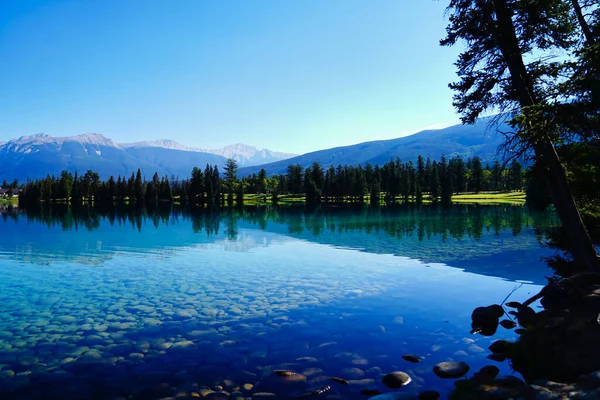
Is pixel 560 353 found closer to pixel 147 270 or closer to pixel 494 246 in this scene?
pixel 147 270

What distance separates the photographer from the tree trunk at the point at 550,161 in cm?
1405

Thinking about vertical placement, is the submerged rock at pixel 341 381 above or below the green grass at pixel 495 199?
below

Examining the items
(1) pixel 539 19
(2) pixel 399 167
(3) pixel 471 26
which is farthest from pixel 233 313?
(2) pixel 399 167

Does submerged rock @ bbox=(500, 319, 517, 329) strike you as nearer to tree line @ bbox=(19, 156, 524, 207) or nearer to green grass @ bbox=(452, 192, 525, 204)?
green grass @ bbox=(452, 192, 525, 204)

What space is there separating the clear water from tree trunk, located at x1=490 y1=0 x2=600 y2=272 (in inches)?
165

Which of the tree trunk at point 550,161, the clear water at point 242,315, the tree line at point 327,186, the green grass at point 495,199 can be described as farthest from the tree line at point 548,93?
the tree line at point 327,186

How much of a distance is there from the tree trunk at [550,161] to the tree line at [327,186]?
123 meters

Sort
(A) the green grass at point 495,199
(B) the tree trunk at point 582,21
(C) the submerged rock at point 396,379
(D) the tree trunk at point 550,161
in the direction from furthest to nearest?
1. (A) the green grass at point 495,199
2. (B) the tree trunk at point 582,21
3. (D) the tree trunk at point 550,161
4. (C) the submerged rock at point 396,379

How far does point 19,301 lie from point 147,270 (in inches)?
348

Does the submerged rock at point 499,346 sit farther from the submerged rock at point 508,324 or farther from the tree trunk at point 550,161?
the tree trunk at point 550,161

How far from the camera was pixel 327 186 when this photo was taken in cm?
15688

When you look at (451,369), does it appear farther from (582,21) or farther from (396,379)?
(582,21)

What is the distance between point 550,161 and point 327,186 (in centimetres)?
14276

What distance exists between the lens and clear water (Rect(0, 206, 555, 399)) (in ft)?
36.8
